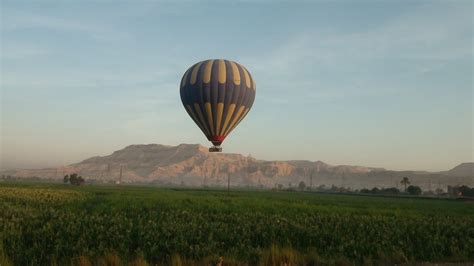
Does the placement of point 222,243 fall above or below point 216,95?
below

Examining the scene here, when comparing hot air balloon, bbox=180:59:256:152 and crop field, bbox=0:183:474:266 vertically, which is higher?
hot air balloon, bbox=180:59:256:152

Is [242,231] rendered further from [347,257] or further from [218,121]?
[218,121]

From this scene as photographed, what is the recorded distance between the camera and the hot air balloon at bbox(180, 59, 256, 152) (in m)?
45.5

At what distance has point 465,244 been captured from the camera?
64.6ft

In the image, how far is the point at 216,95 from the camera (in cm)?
4534

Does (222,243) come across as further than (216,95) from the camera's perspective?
No

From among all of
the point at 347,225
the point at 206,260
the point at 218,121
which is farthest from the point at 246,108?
the point at 206,260

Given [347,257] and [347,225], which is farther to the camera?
[347,225]

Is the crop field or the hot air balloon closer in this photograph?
the crop field

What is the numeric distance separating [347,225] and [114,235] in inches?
501

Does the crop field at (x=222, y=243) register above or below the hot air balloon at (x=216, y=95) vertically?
below

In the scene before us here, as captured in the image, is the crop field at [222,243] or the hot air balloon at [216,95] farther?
the hot air balloon at [216,95]

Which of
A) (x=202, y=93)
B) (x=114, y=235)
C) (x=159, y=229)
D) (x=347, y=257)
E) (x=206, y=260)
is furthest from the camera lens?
(x=202, y=93)

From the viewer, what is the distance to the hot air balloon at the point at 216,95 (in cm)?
4547
